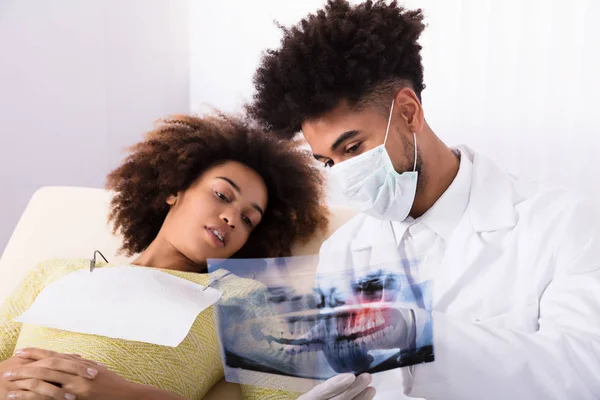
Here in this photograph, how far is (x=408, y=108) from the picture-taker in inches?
53.4

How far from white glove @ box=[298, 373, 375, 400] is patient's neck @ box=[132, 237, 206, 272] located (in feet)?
2.19

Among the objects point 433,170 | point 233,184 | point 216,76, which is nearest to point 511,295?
point 433,170

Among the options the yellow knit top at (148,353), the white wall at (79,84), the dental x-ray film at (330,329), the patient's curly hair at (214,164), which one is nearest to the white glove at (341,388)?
the dental x-ray film at (330,329)

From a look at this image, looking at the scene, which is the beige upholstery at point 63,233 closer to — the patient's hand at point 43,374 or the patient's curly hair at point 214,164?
the patient's curly hair at point 214,164

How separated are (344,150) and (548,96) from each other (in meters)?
0.59

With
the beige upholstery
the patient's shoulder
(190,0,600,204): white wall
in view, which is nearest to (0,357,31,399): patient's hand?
the patient's shoulder

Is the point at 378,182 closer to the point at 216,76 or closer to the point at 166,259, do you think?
the point at 166,259

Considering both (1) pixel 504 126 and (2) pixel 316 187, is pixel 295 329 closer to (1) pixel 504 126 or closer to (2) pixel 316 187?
(2) pixel 316 187

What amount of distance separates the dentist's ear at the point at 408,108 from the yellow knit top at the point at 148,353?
1.82ft

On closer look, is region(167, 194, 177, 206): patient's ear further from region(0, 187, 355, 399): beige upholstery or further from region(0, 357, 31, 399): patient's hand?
region(0, 357, 31, 399): patient's hand

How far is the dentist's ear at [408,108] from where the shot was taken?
1.35 m

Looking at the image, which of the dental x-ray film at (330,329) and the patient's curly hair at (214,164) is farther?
the patient's curly hair at (214,164)

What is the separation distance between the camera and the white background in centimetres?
159

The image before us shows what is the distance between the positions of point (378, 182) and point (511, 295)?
33cm
